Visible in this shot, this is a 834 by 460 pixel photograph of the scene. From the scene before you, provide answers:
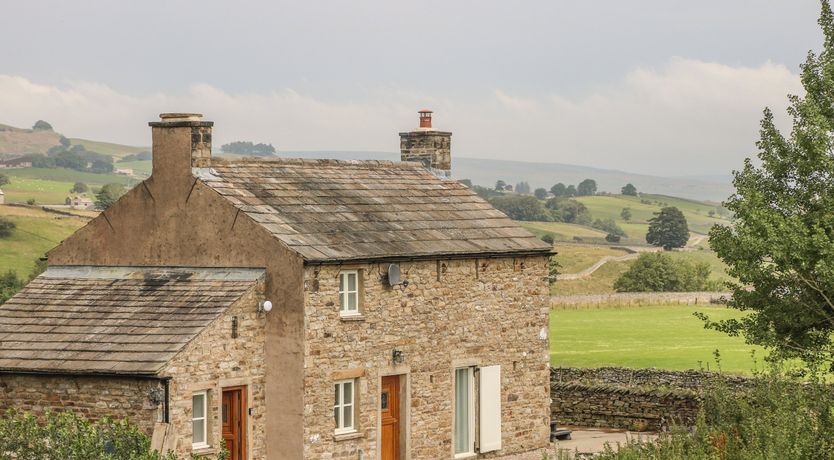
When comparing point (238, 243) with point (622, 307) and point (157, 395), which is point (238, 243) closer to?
point (157, 395)

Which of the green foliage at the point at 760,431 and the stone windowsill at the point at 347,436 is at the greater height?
the green foliage at the point at 760,431

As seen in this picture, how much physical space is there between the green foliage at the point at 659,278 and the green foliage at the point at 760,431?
56.3m

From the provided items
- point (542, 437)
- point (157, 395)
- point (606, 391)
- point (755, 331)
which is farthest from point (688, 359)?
point (157, 395)

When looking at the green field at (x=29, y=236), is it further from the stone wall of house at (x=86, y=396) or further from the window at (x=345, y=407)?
the stone wall of house at (x=86, y=396)

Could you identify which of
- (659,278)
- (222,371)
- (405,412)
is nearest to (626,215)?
(659,278)

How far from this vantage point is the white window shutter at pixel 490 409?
86.0 ft

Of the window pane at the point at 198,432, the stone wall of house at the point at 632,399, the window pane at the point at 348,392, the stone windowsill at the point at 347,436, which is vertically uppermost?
the window pane at the point at 348,392

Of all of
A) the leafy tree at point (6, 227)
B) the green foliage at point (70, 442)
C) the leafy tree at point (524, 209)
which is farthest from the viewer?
the leafy tree at point (524, 209)

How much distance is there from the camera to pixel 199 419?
2162 cm

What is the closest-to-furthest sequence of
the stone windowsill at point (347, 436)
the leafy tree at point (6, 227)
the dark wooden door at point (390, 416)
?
the stone windowsill at point (347, 436)
the dark wooden door at point (390, 416)
the leafy tree at point (6, 227)

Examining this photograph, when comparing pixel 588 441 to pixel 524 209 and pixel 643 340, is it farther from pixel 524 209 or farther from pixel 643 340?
pixel 524 209

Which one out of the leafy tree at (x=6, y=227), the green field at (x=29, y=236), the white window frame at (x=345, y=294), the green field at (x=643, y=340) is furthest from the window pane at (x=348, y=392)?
the leafy tree at (x=6, y=227)

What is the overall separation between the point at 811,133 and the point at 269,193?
9.68 metres

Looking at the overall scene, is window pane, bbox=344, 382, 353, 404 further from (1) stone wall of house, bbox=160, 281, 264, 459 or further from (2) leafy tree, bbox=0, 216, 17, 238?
(2) leafy tree, bbox=0, 216, 17, 238
